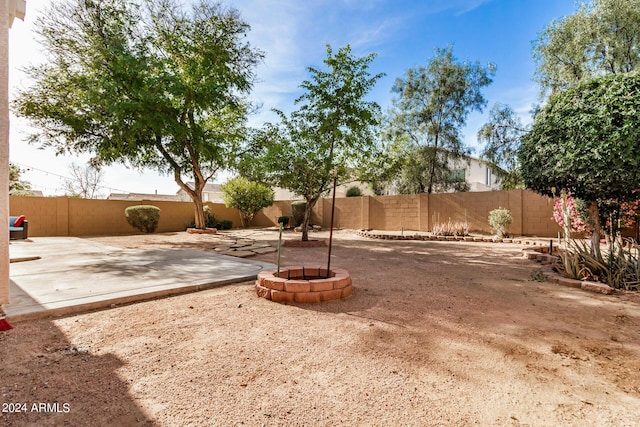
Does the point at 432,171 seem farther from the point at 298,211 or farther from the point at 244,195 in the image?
the point at 244,195

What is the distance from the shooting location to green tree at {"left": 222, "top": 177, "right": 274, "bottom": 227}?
51.3 feet

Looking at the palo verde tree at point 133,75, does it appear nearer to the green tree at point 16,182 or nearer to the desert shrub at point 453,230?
the desert shrub at point 453,230

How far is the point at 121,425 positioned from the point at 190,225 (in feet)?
47.5

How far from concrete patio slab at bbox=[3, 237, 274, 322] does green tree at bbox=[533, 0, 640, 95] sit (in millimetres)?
13032

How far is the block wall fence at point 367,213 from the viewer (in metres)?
10.5

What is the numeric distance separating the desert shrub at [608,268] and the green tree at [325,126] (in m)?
5.42

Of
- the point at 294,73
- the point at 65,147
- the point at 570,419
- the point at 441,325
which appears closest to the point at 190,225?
the point at 65,147

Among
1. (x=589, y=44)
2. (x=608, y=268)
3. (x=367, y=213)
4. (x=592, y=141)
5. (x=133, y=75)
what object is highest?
(x=589, y=44)

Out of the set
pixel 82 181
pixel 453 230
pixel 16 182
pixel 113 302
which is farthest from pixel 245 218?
pixel 82 181

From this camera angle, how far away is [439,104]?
1473 cm

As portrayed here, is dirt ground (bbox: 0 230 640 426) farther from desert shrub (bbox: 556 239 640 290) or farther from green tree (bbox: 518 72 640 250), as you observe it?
green tree (bbox: 518 72 640 250)

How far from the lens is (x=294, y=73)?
9.48 meters

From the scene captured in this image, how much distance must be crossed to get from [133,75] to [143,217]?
6529mm

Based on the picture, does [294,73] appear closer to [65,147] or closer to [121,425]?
[65,147]
